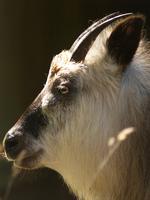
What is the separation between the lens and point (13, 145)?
4.77 meters

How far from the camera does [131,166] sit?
4645 millimetres

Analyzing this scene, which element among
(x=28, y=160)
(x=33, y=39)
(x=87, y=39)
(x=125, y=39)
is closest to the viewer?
(x=125, y=39)

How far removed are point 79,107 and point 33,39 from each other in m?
4.10

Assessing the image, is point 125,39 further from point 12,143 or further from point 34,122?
point 12,143

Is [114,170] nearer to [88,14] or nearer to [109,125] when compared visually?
[109,125]

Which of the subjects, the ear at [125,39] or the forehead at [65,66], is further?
the forehead at [65,66]

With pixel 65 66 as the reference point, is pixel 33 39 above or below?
below

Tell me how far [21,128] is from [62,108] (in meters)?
0.26

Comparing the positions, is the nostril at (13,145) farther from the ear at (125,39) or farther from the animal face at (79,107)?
the ear at (125,39)

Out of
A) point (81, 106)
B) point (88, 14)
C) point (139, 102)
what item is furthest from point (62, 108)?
point (88, 14)

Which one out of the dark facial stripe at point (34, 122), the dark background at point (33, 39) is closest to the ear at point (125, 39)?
the dark facial stripe at point (34, 122)

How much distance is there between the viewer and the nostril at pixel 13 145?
4754 millimetres

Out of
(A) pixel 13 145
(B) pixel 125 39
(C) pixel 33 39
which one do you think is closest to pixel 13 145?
(A) pixel 13 145

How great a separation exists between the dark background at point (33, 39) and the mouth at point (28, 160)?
142 inches
